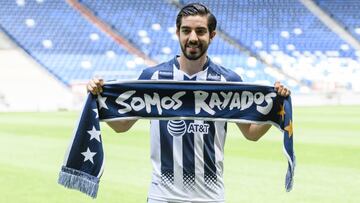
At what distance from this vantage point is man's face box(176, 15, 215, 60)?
3139 mm

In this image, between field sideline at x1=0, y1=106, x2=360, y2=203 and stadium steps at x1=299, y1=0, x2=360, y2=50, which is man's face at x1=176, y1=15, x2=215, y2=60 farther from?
stadium steps at x1=299, y1=0, x2=360, y2=50

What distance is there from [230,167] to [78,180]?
5.63 metres

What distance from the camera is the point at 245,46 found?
31375 mm

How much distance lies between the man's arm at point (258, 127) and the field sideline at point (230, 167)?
A: 318 cm

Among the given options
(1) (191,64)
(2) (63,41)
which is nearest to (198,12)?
(1) (191,64)

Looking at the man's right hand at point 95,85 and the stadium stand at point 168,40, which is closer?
the man's right hand at point 95,85

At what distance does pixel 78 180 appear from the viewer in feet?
11.4

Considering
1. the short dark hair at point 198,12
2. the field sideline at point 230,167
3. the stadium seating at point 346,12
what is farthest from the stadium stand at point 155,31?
the short dark hair at point 198,12

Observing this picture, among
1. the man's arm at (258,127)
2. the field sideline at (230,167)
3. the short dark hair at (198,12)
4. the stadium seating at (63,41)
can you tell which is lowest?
the man's arm at (258,127)

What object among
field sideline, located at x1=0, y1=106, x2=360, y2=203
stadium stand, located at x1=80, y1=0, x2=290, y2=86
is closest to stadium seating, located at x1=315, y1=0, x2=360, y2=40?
stadium stand, located at x1=80, y1=0, x2=290, y2=86

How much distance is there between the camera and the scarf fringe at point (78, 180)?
346 centimetres

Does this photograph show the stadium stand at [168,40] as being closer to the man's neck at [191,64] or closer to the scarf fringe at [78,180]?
the scarf fringe at [78,180]

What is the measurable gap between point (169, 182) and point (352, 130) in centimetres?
1174

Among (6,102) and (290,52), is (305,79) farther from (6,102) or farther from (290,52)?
(6,102)
